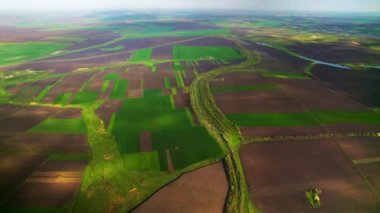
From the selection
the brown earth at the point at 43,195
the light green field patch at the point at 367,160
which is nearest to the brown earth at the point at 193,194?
the brown earth at the point at 43,195

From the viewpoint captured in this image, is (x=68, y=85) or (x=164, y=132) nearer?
(x=164, y=132)

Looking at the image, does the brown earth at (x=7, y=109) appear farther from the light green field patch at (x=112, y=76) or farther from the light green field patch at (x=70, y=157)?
the light green field patch at (x=112, y=76)

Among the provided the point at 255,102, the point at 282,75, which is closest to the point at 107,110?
the point at 255,102

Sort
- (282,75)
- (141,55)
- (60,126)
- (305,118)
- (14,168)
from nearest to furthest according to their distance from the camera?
(14,168), (60,126), (305,118), (282,75), (141,55)

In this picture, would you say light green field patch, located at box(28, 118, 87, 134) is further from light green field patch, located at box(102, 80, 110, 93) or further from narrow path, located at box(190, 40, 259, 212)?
narrow path, located at box(190, 40, 259, 212)

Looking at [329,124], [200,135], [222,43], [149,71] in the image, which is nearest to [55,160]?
[200,135]

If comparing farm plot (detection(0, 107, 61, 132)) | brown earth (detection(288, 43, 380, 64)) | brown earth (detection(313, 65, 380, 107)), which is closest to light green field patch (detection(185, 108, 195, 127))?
farm plot (detection(0, 107, 61, 132))

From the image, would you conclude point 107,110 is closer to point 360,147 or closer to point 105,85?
point 105,85

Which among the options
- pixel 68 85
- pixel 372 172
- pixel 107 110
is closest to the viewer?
pixel 372 172
